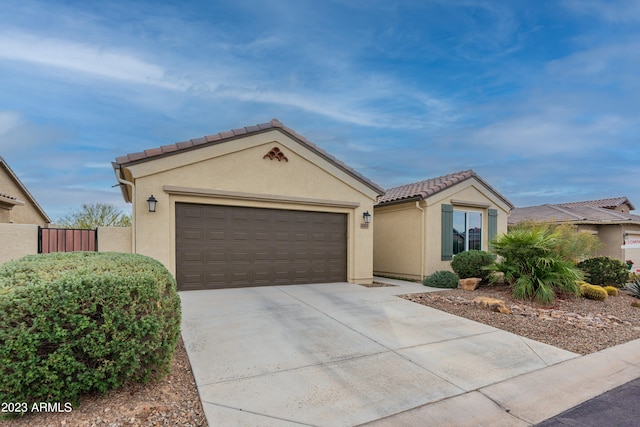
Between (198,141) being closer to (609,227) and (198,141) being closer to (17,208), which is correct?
(17,208)

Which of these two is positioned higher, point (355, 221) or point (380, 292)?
point (355, 221)

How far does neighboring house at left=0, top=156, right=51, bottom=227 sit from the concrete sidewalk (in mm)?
10596

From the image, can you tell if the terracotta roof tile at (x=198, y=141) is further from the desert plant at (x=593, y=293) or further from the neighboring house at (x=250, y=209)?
the desert plant at (x=593, y=293)

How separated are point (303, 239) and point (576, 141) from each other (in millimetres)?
14099

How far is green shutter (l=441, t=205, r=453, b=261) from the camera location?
1167 centimetres

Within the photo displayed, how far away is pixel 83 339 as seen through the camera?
260cm

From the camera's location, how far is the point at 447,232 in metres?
11.8

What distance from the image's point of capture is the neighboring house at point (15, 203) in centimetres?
Answer: 1175

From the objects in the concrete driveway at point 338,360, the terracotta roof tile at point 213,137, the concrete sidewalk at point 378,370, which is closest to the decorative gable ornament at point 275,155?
the terracotta roof tile at point 213,137

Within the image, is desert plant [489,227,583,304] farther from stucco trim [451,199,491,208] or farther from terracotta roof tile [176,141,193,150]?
terracotta roof tile [176,141,193,150]

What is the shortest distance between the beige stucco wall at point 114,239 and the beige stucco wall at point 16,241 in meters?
1.40

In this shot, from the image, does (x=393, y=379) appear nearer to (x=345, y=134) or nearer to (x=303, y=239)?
(x=303, y=239)

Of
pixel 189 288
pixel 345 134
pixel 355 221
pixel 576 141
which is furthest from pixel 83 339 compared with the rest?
pixel 576 141

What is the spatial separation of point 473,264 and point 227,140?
809 cm
